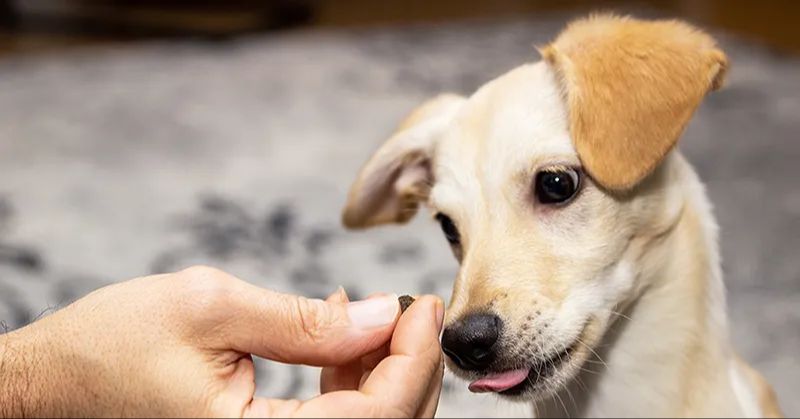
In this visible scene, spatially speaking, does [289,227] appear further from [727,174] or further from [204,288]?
[204,288]

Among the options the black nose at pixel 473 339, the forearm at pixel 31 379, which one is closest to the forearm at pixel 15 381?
the forearm at pixel 31 379

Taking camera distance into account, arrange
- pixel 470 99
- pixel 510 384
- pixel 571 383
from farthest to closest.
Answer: pixel 470 99, pixel 571 383, pixel 510 384

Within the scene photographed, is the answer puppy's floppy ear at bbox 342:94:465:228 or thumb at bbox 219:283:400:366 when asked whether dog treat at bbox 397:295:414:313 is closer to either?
thumb at bbox 219:283:400:366

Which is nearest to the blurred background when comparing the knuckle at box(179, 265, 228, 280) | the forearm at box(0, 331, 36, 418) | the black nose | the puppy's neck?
the puppy's neck

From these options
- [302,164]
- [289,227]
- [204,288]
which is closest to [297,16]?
[302,164]

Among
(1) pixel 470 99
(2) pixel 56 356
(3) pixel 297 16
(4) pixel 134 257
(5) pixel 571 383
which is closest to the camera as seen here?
(2) pixel 56 356

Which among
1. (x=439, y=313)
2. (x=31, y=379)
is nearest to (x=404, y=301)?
(x=439, y=313)

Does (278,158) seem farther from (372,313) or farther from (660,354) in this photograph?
(372,313)
